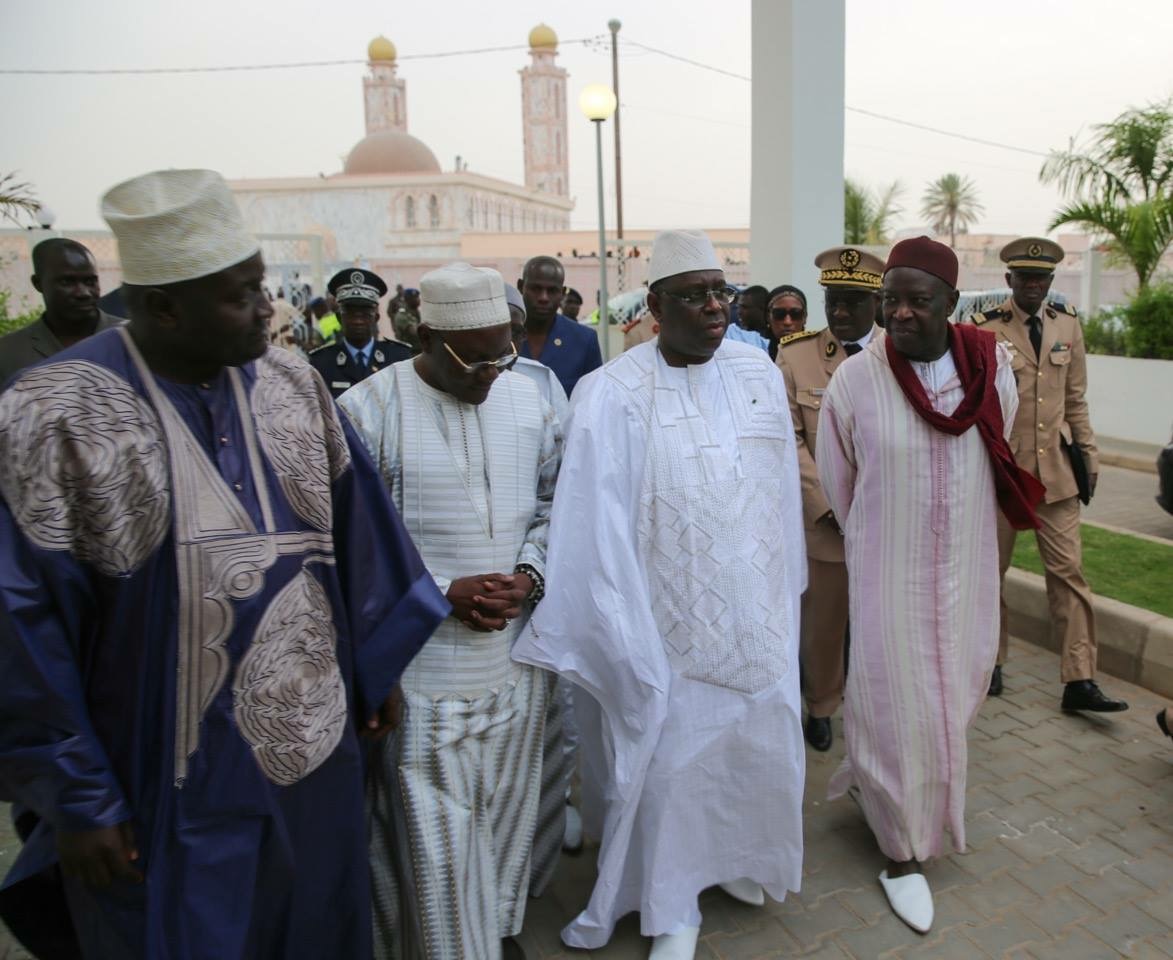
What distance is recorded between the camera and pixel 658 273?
3.04 m

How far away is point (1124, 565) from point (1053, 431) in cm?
179

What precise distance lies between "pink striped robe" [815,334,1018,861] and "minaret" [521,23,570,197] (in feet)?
221

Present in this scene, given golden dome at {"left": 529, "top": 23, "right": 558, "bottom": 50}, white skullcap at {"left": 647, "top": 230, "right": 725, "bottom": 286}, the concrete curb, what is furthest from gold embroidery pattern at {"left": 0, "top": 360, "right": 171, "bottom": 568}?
golden dome at {"left": 529, "top": 23, "right": 558, "bottom": 50}

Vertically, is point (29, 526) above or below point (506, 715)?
above

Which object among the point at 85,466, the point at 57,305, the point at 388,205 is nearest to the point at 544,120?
the point at 388,205

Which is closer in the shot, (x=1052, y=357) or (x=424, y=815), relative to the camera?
(x=424, y=815)

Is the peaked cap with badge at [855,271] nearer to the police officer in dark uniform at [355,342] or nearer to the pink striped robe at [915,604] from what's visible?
the pink striped robe at [915,604]

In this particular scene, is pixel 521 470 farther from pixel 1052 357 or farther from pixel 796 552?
pixel 1052 357

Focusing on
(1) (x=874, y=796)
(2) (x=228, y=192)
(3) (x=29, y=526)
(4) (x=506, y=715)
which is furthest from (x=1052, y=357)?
(3) (x=29, y=526)

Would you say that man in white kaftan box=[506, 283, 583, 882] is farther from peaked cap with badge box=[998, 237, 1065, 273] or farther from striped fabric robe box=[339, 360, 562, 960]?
peaked cap with badge box=[998, 237, 1065, 273]

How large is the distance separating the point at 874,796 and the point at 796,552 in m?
0.89

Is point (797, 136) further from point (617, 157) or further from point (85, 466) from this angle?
point (617, 157)

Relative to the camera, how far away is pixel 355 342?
5602 millimetres

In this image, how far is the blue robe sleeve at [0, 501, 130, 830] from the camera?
5.76 ft
